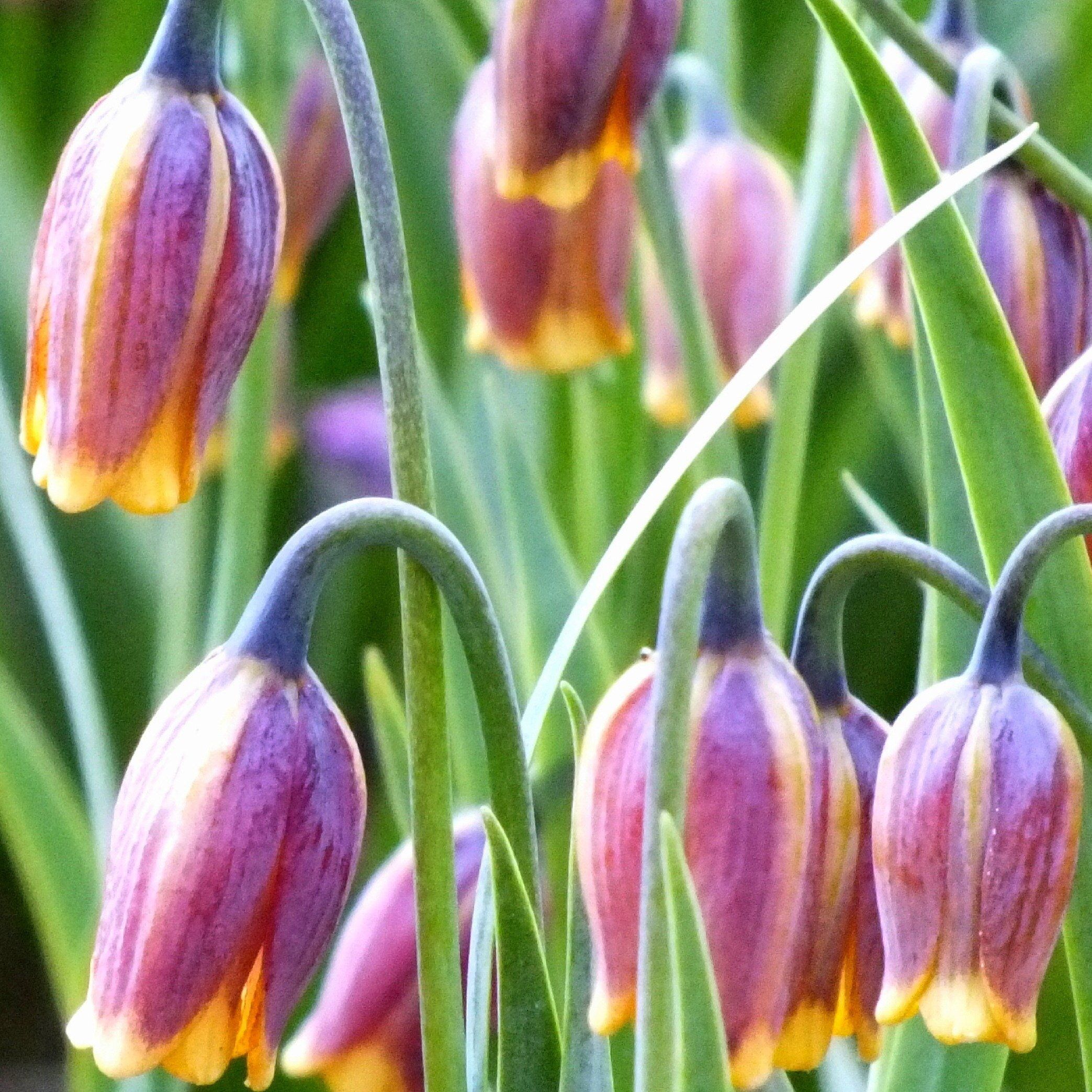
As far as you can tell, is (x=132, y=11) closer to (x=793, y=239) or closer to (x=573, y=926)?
(x=793, y=239)

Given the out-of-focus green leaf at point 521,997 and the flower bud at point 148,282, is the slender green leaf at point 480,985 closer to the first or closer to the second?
the out-of-focus green leaf at point 521,997

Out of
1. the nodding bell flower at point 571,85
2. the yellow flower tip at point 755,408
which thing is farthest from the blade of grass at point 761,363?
the yellow flower tip at point 755,408

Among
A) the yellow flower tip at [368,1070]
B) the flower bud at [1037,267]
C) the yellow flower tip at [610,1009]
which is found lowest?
the yellow flower tip at [368,1070]

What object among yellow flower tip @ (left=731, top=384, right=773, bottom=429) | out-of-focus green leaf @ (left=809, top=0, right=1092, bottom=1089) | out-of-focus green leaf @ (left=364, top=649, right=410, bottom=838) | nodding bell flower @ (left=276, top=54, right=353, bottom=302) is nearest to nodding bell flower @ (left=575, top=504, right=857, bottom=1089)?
out-of-focus green leaf @ (left=809, top=0, right=1092, bottom=1089)

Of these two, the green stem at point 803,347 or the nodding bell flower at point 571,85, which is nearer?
the nodding bell flower at point 571,85

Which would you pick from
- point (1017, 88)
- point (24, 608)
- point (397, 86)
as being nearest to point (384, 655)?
point (24, 608)

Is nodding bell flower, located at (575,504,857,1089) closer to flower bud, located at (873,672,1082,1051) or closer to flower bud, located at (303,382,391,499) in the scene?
flower bud, located at (873,672,1082,1051)

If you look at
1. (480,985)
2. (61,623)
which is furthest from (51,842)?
(480,985)
